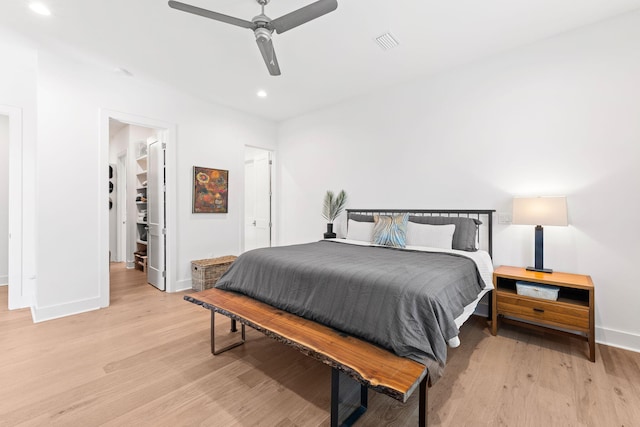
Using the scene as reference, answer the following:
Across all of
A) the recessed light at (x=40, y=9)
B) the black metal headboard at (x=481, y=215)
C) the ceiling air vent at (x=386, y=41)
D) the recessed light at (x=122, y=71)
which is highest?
the recessed light at (x=40, y=9)

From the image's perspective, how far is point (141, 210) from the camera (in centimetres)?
537

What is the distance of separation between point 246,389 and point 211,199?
10.2ft

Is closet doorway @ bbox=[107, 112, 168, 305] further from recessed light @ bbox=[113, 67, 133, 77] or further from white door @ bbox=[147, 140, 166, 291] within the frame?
recessed light @ bbox=[113, 67, 133, 77]

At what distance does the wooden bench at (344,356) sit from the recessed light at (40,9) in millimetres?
2848

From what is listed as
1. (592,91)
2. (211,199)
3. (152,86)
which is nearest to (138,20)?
(152,86)

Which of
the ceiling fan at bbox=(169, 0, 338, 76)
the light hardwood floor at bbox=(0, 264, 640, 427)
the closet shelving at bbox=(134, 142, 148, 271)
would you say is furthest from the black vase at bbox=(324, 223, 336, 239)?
the closet shelving at bbox=(134, 142, 148, 271)

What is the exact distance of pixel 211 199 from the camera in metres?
4.36

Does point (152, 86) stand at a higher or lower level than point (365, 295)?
higher

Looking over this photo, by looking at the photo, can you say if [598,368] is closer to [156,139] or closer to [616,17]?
[616,17]

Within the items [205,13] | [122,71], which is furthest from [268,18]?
[122,71]

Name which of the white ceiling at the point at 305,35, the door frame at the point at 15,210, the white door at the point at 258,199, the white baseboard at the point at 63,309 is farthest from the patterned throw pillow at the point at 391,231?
the door frame at the point at 15,210

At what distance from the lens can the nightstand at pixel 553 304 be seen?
2221mm

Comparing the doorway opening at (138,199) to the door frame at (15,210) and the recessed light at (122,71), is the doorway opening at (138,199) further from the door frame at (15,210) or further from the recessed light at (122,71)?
the door frame at (15,210)

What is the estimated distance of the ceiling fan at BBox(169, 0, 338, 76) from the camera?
185 centimetres
